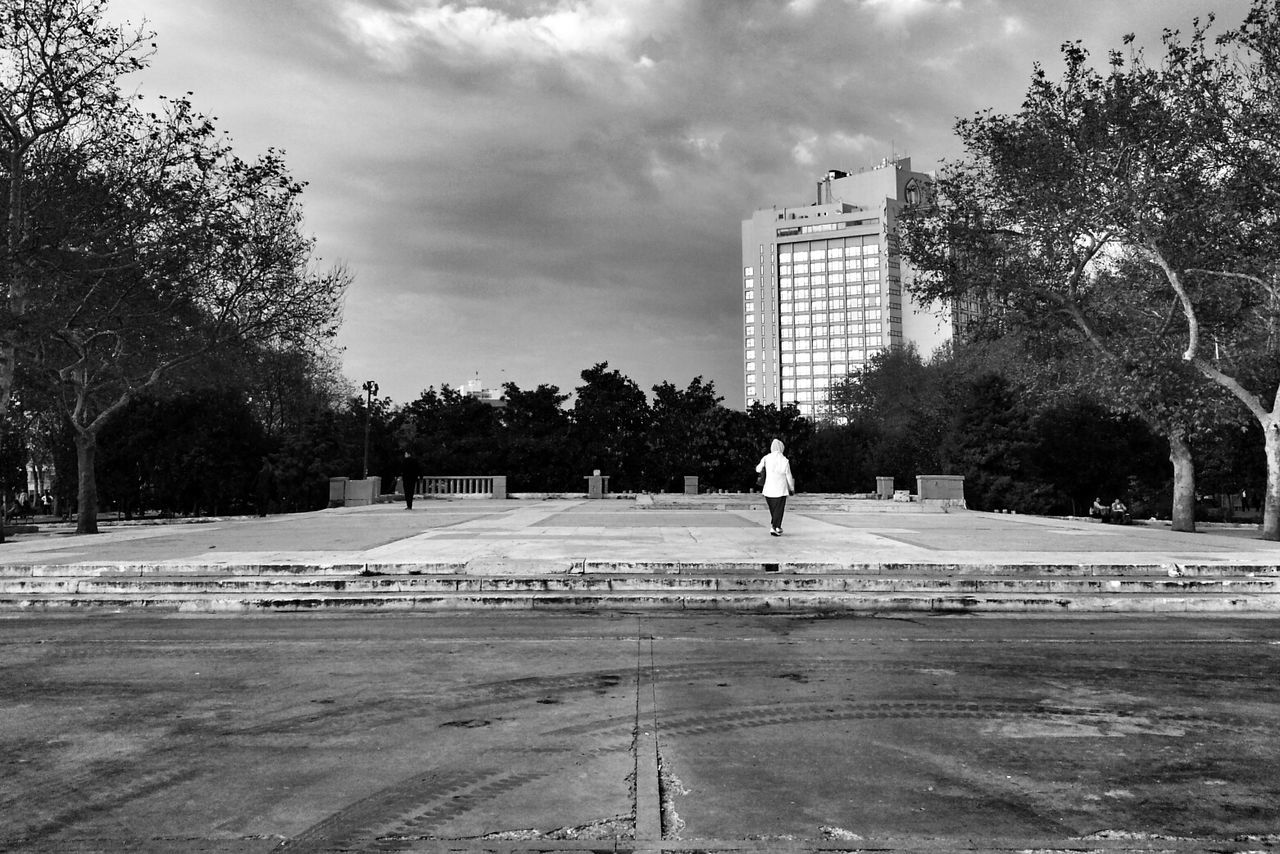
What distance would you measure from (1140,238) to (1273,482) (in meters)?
5.87

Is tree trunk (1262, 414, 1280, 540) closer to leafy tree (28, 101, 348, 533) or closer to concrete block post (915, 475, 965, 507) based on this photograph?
concrete block post (915, 475, 965, 507)

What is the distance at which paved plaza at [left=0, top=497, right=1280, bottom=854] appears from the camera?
353cm

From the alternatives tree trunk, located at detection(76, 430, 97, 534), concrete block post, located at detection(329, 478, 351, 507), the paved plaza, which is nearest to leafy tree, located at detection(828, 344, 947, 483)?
concrete block post, located at detection(329, 478, 351, 507)

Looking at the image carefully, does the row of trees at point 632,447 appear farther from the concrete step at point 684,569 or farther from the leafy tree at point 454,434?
the concrete step at point 684,569

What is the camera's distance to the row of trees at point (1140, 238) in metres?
18.5

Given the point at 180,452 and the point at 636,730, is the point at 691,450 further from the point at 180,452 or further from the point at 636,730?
the point at 636,730

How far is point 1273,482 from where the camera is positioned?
19.3 meters

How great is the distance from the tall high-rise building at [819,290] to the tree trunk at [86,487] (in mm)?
151309

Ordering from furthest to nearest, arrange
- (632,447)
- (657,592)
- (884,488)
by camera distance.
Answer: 1. (632,447)
2. (884,488)
3. (657,592)

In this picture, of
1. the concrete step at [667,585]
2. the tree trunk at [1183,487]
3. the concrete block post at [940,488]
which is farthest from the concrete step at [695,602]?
the concrete block post at [940,488]

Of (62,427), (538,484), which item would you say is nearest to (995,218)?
(538,484)

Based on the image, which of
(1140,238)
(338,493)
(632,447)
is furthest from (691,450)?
(1140,238)

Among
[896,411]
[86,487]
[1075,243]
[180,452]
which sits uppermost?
[1075,243]

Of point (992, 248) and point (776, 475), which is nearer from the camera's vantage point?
point (776, 475)
